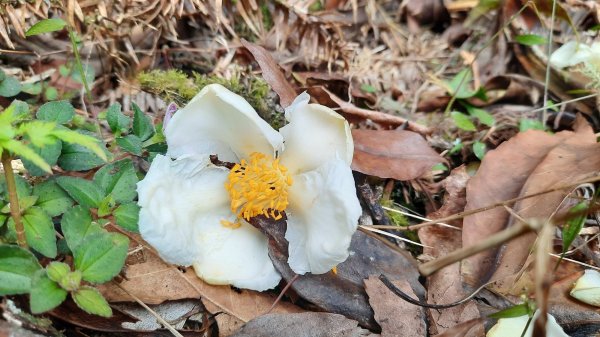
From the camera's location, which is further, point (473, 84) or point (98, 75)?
point (473, 84)

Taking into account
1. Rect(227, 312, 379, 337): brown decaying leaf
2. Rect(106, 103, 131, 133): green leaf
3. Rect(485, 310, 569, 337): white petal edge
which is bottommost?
Rect(485, 310, 569, 337): white petal edge

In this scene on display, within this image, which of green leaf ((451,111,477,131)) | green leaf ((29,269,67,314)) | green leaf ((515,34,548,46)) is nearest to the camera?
green leaf ((29,269,67,314))

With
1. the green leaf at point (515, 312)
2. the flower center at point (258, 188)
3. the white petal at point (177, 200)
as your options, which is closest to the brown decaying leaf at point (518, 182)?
the green leaf at point (515, 312)

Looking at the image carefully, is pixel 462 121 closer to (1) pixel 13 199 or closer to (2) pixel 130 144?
(2) pixel 130 144

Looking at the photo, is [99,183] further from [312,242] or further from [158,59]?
[158,59]

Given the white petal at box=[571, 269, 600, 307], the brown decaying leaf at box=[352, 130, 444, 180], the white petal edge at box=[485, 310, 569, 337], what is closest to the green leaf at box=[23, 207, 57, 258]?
the brown decaying leaf at box=[352, 130, 444, 180]

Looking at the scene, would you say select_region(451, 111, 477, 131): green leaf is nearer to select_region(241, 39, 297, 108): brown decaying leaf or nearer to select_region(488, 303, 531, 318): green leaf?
select_region(241, 39, 297, 108): brown decaying leaf

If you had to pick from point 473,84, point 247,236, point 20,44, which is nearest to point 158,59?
point 20,44
